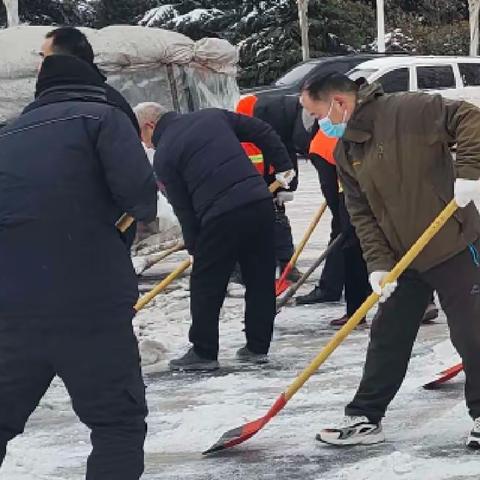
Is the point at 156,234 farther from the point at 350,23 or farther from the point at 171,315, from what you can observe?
the point at 350,23

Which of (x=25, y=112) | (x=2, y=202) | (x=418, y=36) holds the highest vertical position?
(x=25, y=112)

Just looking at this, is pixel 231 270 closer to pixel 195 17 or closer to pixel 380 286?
pixel 380 286

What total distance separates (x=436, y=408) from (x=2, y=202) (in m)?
2.31

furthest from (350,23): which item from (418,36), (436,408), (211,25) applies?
(436,408)

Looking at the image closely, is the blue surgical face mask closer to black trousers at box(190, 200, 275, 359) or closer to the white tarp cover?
black trousers at box(190, 200, 275, 359)

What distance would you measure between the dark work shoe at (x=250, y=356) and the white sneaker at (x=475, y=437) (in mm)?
1877

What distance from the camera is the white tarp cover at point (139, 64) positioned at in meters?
8.73

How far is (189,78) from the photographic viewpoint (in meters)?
9.62

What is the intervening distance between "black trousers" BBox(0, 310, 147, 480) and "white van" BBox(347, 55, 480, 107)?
12.6 meters

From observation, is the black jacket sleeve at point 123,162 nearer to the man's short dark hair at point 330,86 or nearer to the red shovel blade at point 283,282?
the man's short dark hair at point 330,86

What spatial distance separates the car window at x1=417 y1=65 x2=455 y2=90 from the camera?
1666 centimetres

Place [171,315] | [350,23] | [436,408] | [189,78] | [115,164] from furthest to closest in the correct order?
[350,23]
[189,78]
[171,315]
[436,408]
[115,164]

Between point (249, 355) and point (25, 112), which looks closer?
point (25, 112)

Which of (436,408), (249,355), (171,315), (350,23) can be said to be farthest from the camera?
(350,23)
